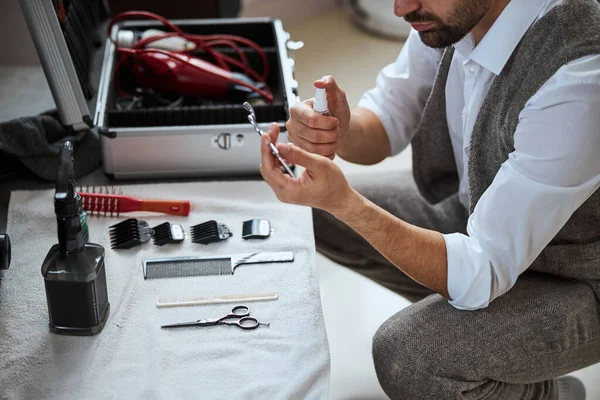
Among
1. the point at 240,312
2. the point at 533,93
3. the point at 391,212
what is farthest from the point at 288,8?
the point at 240,312

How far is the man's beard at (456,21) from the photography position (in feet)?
4.21

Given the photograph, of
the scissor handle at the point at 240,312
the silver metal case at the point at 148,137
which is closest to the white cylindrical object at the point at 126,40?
the silver metal case at the point at 148,137

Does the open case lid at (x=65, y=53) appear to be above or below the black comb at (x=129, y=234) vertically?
above

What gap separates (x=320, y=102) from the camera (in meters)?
1.29

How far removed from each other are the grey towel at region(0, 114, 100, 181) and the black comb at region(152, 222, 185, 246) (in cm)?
27

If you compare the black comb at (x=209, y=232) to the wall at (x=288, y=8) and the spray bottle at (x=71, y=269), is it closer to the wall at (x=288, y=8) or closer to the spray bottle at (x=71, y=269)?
the spray bottle at (x=71, y=269)

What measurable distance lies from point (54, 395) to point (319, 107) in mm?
589

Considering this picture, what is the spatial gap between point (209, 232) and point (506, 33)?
0.57 meters

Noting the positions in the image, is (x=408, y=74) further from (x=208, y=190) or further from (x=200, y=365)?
(x=200, y=365)

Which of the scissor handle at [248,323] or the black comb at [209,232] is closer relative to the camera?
the scissor handle at [248,323]

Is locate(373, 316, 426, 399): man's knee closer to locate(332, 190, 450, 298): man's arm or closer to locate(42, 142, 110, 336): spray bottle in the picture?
locate(332, 190, 450, 298): man's arm

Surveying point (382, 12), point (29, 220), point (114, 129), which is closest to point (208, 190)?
point (114, 129)

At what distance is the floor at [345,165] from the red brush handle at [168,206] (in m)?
0.34

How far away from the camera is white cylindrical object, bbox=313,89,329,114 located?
1.28 meters
